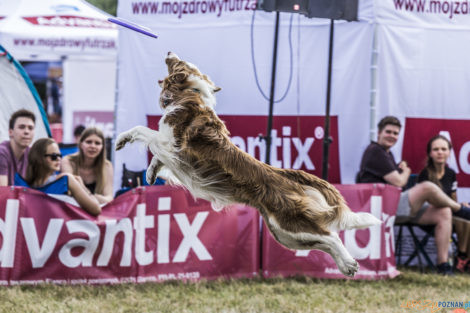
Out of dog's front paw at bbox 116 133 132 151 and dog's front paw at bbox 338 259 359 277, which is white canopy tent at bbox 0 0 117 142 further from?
dog's front paw at bbox 338 259 359 277

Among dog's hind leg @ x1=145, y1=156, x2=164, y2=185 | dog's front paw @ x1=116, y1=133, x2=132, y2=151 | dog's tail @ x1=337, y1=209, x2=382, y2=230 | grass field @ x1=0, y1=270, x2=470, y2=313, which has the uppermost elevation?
dog's front paw @ x1=116, y1=133, x2=132, y2=151

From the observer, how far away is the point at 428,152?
7.17 meters

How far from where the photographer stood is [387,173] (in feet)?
22.3

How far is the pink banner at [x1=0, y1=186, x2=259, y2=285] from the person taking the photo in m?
5.80

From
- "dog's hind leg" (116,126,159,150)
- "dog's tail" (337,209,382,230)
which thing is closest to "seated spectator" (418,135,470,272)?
"dog's tail" (337,209,382,230)

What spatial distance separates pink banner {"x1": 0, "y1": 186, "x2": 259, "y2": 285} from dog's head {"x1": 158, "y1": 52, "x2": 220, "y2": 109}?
7.84ft

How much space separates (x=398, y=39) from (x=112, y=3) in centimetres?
2883

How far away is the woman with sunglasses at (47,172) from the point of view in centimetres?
593

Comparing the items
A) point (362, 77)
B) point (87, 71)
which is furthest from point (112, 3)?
point (362, 77)

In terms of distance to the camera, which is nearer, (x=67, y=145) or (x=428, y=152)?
(x=428, y=152)

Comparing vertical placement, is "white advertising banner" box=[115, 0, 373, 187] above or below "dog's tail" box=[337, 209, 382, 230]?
above

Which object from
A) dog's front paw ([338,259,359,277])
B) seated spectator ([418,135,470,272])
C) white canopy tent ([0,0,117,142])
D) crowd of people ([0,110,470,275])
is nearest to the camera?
dog's front paw ([338,259,359,277])

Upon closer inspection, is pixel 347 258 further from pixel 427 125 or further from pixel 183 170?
pixel 427 125

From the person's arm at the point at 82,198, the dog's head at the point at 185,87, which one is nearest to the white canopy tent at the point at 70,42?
the person's arm at the point at 82,198
